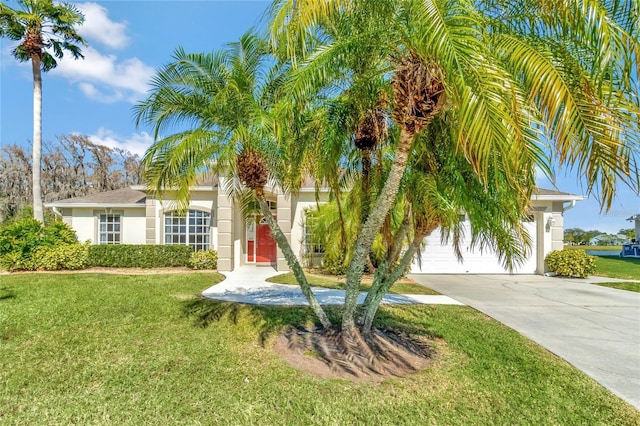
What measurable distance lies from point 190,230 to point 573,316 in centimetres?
1549

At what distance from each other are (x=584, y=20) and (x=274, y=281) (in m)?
11.6

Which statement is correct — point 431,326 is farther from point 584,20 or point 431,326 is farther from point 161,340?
point 584,20

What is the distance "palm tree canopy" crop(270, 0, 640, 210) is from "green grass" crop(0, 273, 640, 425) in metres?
3.11

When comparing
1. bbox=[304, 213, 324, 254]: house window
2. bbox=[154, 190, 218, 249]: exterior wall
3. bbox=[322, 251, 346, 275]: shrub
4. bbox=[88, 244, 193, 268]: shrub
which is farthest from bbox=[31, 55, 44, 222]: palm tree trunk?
bbox=[322, 251, 346, 275]: shrub

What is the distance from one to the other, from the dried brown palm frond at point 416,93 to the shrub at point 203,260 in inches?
515

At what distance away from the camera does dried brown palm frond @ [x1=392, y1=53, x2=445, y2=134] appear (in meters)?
4.48

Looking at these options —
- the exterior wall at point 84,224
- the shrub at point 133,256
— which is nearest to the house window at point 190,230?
the shrub at point 133,256

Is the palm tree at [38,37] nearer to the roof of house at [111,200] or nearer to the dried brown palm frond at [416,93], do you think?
the roof of house at [111,200]

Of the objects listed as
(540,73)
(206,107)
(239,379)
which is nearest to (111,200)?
(206,107)

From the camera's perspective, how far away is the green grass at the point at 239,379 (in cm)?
421

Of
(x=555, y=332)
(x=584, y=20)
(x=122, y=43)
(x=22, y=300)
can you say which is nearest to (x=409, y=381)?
(x=555, y=332)

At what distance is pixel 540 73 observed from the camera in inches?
134

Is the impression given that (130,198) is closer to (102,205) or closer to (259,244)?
(102,205)

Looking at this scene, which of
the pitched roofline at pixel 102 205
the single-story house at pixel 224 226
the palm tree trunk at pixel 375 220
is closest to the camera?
the palm tree trunk at pixel 375 220
